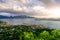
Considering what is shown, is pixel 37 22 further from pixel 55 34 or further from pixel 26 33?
pixel 55 34

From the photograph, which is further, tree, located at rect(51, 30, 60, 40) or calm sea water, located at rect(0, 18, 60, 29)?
calm sea water, located at rect(0, 18, 60, 29)

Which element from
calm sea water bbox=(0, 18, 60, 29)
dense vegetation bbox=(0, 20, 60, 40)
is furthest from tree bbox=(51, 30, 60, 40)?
calm sea water bbox=(0, 18, 60, 29)

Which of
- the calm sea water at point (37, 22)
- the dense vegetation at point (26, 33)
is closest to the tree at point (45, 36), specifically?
the dense vegetation at point (26, 33)

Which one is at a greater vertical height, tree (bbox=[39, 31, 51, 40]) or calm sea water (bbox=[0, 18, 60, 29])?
calm sea water (bbox=[0, 18, 60, 29])

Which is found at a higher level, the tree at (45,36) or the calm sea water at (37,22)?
the calm sea water at (37,22)

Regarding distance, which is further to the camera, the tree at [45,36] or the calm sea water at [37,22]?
the calm sea water at [37,22]

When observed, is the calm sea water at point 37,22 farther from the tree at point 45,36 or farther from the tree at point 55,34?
the tree at point 45,36

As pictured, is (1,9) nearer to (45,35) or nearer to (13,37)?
(13,37)

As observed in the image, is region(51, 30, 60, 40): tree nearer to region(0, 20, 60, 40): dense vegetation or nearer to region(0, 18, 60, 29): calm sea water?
region(0, 20, 60, 40): dense vegetation

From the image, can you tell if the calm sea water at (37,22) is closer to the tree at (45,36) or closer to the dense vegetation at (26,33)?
the dense vegetation at (26,33)

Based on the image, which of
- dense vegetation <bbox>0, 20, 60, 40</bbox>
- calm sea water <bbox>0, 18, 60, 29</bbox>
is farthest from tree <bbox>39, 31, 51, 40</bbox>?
calm sea water <bbox>0, 18, 60, 29</bbox>
